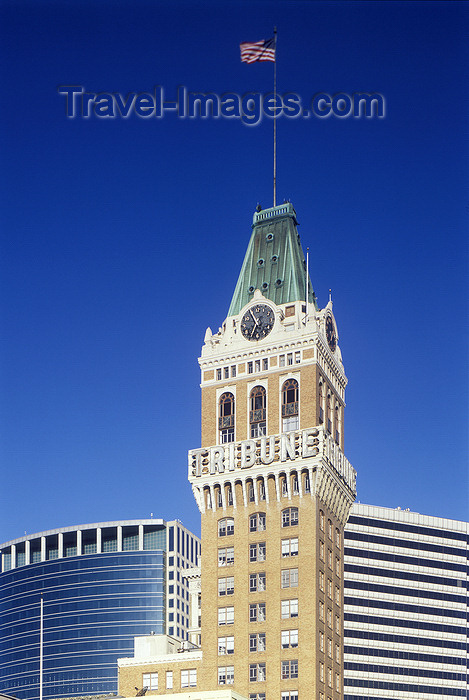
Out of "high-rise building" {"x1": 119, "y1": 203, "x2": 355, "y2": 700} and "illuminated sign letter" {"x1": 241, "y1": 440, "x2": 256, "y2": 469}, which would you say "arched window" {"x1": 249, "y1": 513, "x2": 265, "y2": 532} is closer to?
"high-rise building" {"x1": 119, "y1": 203, "x2": 355, "y2": 700}

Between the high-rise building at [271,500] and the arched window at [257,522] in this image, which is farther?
the arched window at [257,522]

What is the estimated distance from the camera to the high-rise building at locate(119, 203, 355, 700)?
136 metres

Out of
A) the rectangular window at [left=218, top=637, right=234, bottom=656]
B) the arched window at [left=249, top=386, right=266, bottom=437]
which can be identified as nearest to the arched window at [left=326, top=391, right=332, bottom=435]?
the arched window at [left=249, top=386, right=266, bottom=437]

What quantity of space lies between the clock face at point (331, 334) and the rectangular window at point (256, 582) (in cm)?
3050

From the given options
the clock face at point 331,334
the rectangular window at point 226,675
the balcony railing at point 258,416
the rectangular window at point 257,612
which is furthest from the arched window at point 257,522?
the clock face at point 331,334

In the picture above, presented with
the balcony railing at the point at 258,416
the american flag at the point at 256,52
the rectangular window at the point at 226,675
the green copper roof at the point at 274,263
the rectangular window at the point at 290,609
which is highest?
the american flag at the point at 256,52

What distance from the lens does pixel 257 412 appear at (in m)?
147

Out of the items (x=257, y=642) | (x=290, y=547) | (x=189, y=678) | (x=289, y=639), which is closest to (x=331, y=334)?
(x=290, y=547)

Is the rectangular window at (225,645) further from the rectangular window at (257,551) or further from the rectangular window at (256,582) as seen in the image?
the rectangular window at (257,551)

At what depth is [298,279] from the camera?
15462 cm

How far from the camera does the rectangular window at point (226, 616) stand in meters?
139

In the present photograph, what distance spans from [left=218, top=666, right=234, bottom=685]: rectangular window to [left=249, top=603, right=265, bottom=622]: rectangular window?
577cm

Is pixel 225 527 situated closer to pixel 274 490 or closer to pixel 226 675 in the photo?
pixel 274 490

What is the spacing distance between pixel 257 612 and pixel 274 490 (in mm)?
13748
